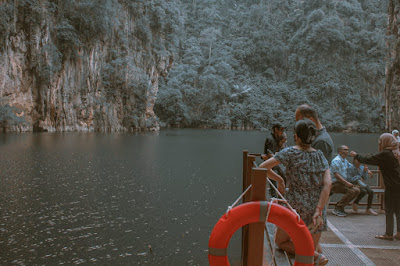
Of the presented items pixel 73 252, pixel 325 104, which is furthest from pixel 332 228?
pixel 325 104

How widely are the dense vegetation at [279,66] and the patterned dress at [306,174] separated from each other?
55006 millimetres

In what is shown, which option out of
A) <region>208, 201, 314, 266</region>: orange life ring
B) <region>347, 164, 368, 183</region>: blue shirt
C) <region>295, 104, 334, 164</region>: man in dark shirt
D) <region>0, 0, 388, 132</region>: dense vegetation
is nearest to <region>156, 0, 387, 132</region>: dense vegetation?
<region>0, 0, 388, 132</region>: dense vegetation

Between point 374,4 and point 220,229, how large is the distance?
81.0 m

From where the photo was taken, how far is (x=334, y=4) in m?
67.7

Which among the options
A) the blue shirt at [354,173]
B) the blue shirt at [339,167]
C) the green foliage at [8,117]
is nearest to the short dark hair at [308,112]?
the blue shirt at [339,167]

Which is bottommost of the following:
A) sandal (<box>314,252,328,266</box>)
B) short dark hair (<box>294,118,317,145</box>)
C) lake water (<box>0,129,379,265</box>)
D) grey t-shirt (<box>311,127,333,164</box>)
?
lake water (<box>0,129,379,265</box>)

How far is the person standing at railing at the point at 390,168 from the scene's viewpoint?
165 inches

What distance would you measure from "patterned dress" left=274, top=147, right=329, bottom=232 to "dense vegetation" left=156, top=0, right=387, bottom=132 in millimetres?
55006

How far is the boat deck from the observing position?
3.62 m

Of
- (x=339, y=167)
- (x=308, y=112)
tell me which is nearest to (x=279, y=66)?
(x=339, y=167)

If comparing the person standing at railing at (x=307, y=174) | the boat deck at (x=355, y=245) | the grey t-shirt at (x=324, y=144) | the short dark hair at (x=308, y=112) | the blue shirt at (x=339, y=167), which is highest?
the short dark hair at (x=308, y=112)

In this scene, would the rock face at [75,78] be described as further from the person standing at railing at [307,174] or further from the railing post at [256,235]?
the railing post at [256,235]

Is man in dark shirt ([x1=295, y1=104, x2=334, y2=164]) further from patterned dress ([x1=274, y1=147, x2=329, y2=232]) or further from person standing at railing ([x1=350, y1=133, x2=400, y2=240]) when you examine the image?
person standing at railing ([x1=350, y1=133, x2=400, y2=240])

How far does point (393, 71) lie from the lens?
20516mm
